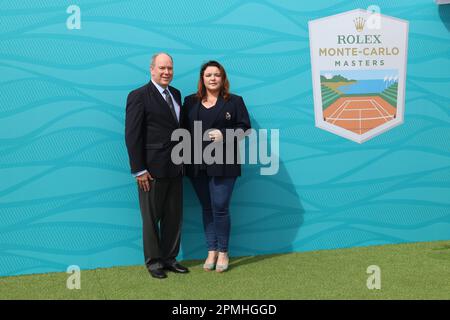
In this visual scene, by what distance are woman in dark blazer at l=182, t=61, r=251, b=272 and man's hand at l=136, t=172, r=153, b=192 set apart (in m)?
0.35

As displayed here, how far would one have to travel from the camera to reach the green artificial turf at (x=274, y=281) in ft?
11.8

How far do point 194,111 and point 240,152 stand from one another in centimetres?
56

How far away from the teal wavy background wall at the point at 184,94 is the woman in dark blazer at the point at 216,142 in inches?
10.8

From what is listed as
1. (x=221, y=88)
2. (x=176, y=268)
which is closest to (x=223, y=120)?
(x=221, y=88)

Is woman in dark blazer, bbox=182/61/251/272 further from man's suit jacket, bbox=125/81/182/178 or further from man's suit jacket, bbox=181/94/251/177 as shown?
man's suit jacket, bbox=125/81/182/178

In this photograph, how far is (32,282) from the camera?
3.88 m

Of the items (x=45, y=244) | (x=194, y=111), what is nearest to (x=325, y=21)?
(x=194, y=111)

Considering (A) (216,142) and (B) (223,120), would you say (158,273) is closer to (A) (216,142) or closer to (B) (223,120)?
(A) (216,142)

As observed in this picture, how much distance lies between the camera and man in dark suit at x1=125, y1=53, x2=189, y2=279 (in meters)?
3.81

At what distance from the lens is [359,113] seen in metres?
4.67

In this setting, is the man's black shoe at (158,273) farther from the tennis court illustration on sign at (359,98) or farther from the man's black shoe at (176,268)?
the tennis court illustration on sign at (359,98)

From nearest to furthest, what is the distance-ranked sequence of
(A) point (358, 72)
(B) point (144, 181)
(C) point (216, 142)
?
(B) point (144, 181), (C) point (216, 142), (A) point (358, 72)

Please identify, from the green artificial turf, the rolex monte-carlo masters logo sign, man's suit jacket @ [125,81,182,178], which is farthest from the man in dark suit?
the rolex monte-carlo masters logo sign

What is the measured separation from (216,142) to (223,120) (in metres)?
0.17
